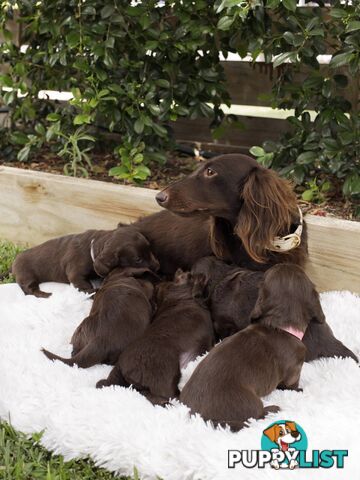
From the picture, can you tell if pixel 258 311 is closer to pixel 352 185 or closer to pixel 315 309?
pixel 315 309

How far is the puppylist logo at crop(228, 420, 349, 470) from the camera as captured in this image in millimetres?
2123

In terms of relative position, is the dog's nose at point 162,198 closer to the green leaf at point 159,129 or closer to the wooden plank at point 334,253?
the wooden plank at point 334,253

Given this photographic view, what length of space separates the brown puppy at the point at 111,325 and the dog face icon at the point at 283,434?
0.79 meters

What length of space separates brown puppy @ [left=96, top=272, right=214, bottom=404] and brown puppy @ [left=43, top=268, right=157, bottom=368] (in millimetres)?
86

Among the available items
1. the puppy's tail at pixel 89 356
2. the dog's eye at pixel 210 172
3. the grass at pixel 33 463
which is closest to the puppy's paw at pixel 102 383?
the puppy's tail at pixel 89 356

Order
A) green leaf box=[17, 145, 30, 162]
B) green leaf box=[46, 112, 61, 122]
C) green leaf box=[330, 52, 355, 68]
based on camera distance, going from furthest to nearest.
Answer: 1. green leaf box=[17, 145, 30, 162]
2. green leaf box=[46, 112, 61, 122]
3. green leaf box=[330, 52, 355, 68]

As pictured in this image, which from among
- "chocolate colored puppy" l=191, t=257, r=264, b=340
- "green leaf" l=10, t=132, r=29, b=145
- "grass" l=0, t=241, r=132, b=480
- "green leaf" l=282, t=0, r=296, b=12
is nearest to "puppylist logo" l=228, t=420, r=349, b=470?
"grass" l=0, t=241, r=132, b=480

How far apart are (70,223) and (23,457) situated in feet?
7.82

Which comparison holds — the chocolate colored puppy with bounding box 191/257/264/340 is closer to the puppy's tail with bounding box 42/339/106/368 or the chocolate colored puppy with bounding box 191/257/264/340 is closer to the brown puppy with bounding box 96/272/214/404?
the brown puppy with bounding box 96/272/214/404

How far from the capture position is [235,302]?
9.91 feet

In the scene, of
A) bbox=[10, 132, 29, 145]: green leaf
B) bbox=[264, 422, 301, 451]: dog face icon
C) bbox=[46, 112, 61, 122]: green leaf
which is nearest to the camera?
bbox=[264, 422, 301, 451]: dog face icon

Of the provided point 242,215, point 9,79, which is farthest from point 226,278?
point 9,79

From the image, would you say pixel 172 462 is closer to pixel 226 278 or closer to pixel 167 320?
pixel 167 320

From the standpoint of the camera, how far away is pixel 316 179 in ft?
13.8
